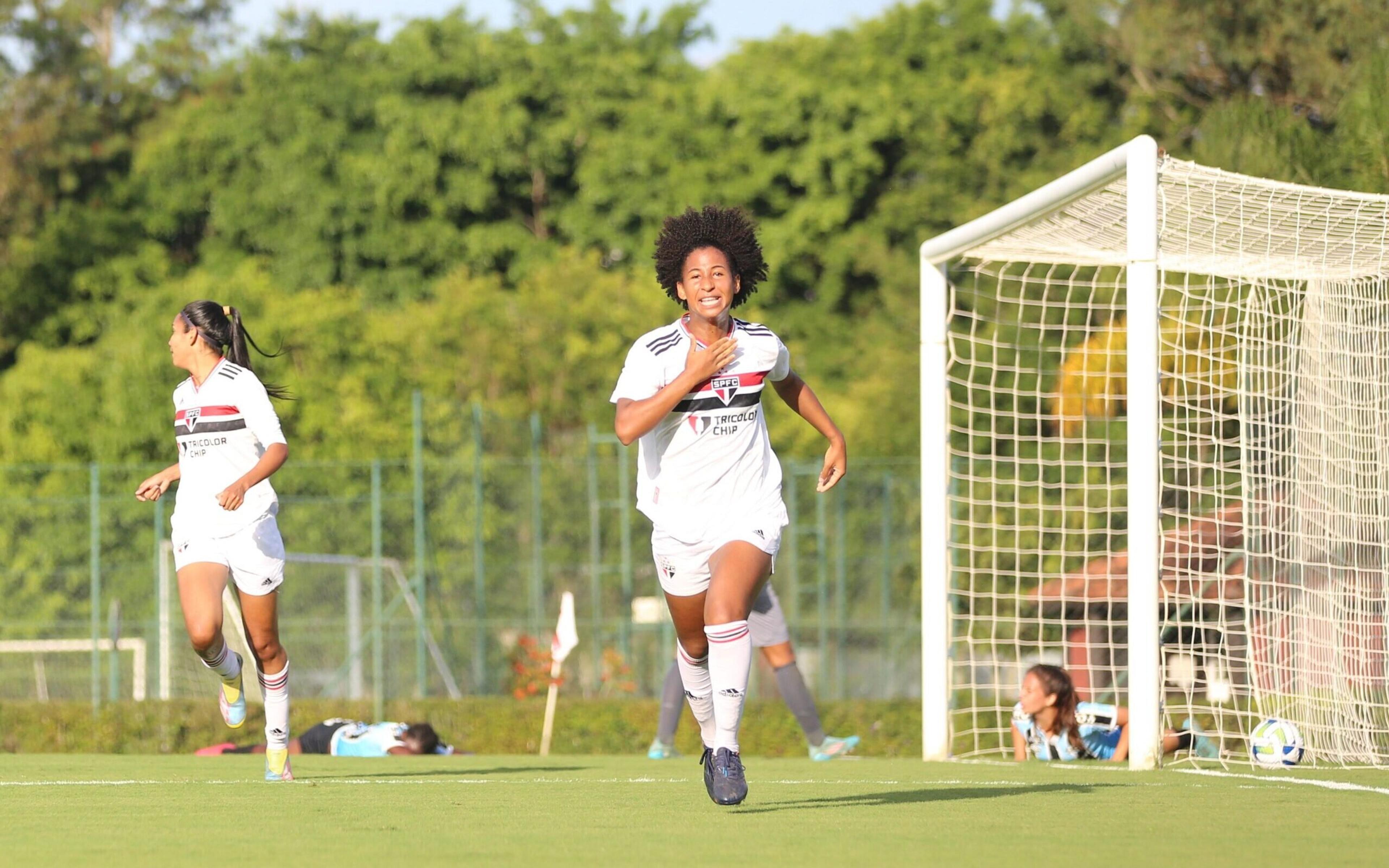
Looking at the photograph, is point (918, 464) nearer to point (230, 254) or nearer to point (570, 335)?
point (570, 335)

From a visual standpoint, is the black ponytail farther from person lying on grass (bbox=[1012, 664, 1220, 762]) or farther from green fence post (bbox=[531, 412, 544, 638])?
green fence post (bbox=[531, 412, 544, 638])

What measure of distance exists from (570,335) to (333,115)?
379 inches

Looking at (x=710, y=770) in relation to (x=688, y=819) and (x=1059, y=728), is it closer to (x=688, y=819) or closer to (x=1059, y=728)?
(x=688, y=819)

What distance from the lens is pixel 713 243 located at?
23.8 feet

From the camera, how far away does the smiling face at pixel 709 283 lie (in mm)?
7098

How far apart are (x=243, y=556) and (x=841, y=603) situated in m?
17.8

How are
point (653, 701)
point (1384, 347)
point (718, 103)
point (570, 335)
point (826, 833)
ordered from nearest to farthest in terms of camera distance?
point (826, 833), point (1384, 347), point (653, 701), point (570, 335), point (718, 103)

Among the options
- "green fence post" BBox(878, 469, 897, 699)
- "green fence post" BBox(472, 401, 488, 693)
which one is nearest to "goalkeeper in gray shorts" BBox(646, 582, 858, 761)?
"green fence post" BBox(472, 401, 488, 693)

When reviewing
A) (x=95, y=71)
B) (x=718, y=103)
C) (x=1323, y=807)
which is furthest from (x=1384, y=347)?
(x=95, y=71)

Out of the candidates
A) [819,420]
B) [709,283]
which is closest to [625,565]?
[819,420]

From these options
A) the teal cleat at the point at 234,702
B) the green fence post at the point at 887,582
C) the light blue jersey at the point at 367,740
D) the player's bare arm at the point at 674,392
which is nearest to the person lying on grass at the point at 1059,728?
the light blue jersey at the point at 367,740

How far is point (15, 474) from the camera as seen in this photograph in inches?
998

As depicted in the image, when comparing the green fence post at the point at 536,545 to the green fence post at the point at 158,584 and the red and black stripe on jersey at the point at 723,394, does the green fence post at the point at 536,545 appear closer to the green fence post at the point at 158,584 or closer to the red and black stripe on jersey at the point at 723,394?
the green fence post at the point at 158,584

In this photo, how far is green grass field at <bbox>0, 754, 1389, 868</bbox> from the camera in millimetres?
5625
